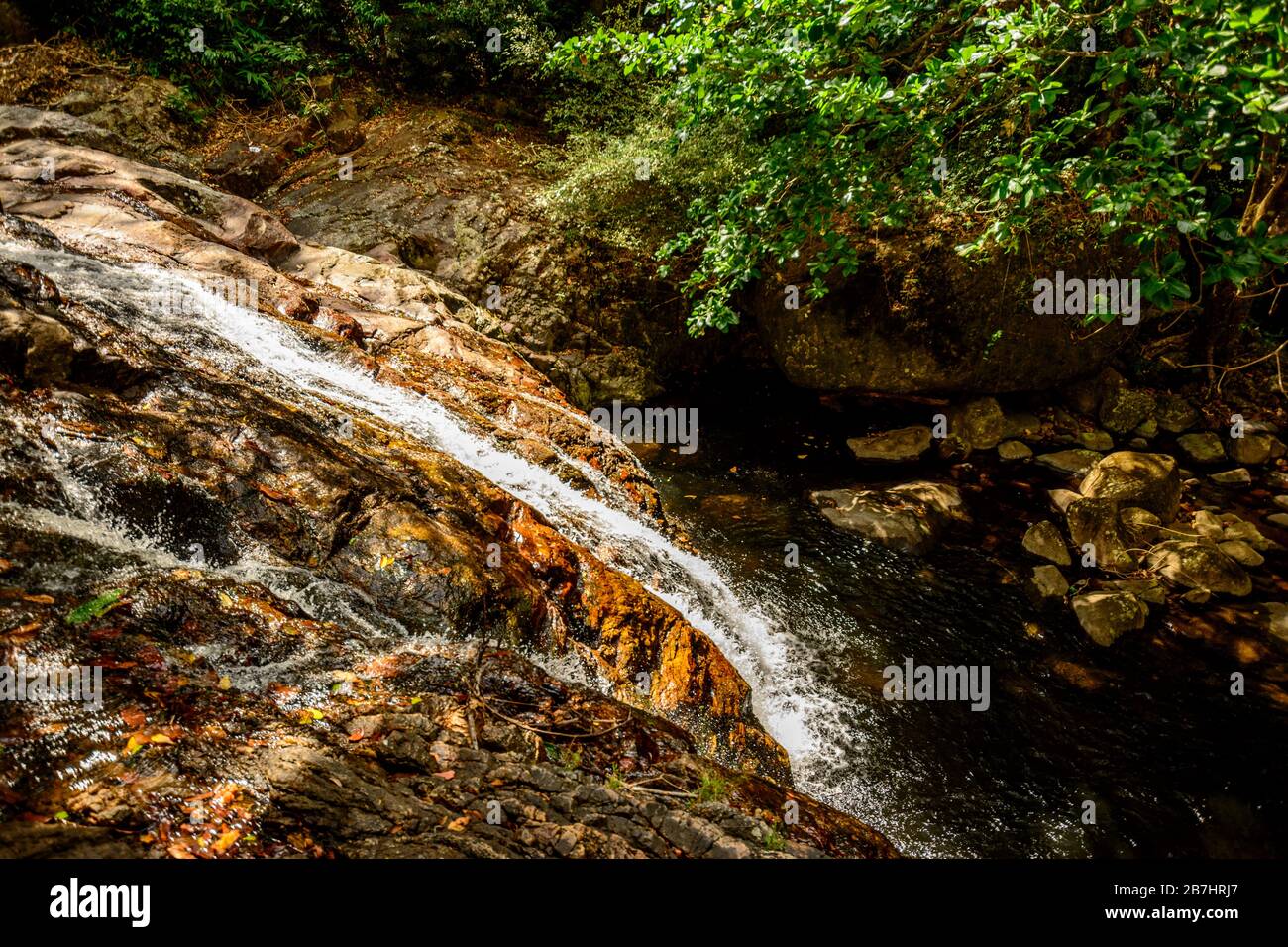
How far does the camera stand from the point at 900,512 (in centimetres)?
771

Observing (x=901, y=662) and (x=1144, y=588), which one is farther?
(x=1144, y=588)

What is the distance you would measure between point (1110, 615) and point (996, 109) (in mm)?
5073

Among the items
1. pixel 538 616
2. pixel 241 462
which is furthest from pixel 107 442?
pixel 538 616

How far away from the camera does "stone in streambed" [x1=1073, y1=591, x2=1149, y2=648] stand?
607 cm

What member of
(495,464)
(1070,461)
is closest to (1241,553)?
(1070,461)

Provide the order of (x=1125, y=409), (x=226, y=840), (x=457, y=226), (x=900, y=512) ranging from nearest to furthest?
(x=226, y=840)
(x=900, y=512)
(x=1125, y=409)
(x=457, y=226)

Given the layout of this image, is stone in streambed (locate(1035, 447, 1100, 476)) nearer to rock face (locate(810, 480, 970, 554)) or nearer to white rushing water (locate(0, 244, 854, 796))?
rock face (locate(810, 480, 970, 554))

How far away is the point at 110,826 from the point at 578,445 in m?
5.14

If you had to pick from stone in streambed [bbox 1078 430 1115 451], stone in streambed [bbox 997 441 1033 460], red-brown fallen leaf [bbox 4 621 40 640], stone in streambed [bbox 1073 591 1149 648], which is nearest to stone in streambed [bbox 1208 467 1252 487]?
stone in streambed [bbox 1078 430 1115 451]

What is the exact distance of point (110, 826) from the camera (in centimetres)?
185

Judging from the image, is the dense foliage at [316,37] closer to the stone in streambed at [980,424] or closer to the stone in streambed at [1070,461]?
the stone in streambed at [980,424]

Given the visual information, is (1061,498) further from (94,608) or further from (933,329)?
(94,608)
